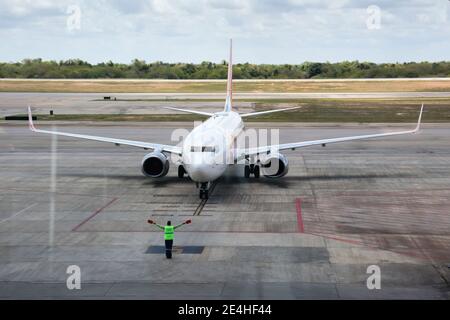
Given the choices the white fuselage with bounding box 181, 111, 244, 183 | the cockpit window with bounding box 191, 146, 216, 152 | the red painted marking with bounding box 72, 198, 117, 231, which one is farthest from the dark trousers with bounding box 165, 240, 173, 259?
the cockpit window with bounding box 191, 146, 216, 152

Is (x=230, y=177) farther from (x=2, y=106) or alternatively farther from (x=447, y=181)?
(x=2, y=106)

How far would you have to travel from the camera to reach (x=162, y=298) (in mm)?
20078

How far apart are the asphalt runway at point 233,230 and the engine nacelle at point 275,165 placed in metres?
0.73

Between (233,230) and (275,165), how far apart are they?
12645mm

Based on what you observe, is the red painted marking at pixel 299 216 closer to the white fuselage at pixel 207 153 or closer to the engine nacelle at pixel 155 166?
the white fuselage at pixel 207 153

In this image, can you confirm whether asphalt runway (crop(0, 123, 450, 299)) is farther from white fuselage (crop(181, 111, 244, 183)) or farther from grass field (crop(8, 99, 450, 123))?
grass field (crop(8, 99, 450, 123))

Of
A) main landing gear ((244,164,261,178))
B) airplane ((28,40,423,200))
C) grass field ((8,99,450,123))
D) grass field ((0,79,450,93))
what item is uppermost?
grass field ((0,79,450,93))

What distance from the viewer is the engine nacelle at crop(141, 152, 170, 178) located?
134 ft

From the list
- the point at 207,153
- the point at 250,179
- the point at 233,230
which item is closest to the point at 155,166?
the point at 250,179

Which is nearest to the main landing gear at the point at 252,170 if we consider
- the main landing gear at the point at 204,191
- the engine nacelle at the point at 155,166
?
the engine nacelle at the point at 155,166

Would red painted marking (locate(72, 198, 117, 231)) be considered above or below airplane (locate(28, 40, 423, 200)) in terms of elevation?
below

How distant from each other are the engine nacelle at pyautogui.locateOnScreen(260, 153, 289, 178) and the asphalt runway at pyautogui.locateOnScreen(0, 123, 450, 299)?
731mm

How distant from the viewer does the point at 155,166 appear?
40906mm
